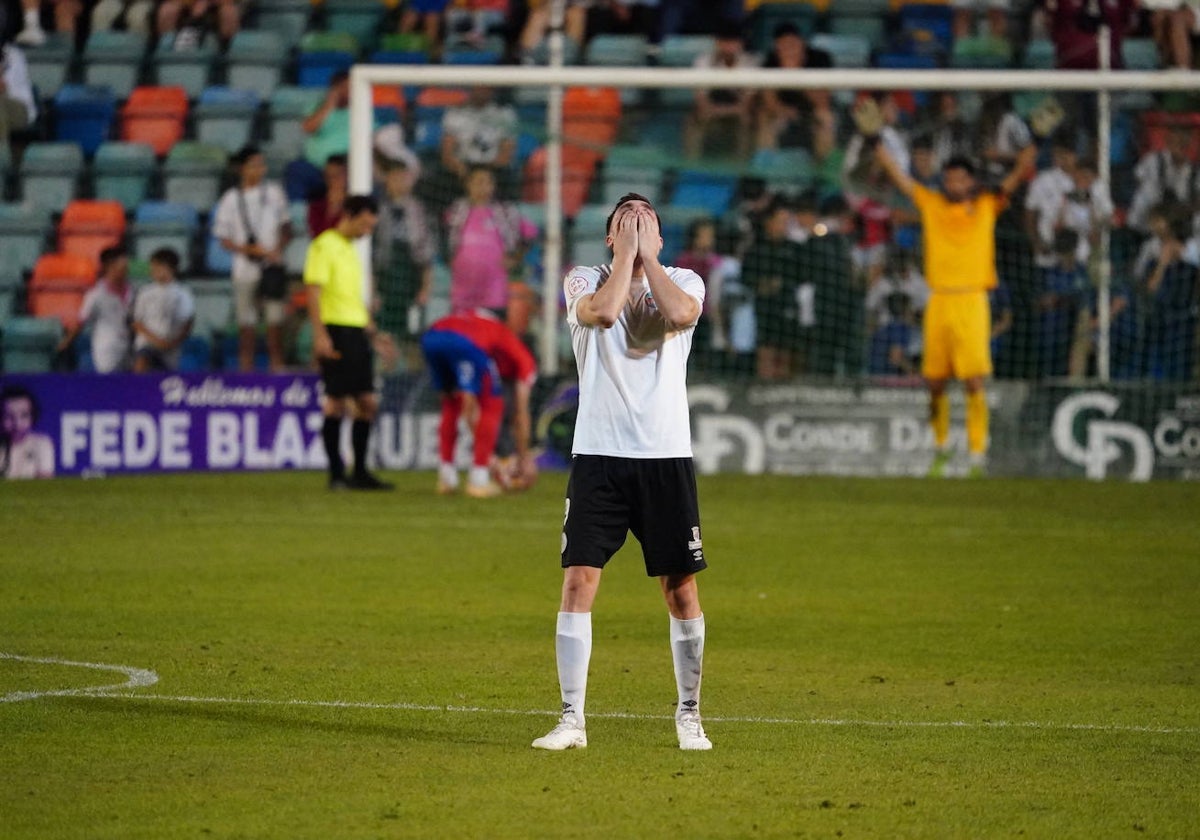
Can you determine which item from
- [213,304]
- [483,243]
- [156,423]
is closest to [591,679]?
[156,423]

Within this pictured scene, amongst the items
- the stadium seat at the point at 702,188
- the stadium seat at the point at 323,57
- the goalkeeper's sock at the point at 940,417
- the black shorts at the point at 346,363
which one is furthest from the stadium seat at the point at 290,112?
the goalkeeper's sock at the point at 940,417

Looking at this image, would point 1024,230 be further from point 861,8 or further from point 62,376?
point 62,376

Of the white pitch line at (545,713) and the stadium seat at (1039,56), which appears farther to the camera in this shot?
the stadium seat at (1039,56)

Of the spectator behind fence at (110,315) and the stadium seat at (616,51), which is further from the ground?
the stadium seat at (616,51)

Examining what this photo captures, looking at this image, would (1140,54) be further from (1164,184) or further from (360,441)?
(360,441)

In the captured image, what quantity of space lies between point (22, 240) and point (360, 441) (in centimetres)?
735

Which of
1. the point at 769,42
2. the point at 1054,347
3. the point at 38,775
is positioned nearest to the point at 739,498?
the point at 1054,347

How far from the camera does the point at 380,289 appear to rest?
888 inches

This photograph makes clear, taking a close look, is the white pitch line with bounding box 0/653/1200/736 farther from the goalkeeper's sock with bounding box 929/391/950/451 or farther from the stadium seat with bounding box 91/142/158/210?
the stadium seat with bounding box 91/142/158/210

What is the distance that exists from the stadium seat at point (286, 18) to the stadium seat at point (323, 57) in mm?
384

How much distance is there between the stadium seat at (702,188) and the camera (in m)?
23.4

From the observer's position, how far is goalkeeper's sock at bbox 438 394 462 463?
17.6 metres

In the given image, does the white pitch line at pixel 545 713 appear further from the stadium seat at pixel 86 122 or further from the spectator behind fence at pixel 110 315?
the stadium seat at pixel 86 122

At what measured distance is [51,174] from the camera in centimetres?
2442
